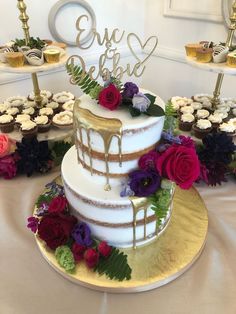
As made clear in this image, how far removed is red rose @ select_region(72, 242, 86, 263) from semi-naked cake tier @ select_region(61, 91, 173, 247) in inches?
2.6

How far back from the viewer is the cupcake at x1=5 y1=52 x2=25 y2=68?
3.57 feet

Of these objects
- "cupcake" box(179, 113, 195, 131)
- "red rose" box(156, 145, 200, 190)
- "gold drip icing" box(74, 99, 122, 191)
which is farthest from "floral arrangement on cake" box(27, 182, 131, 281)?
"cupcake" box(179, 113, 195, 131)

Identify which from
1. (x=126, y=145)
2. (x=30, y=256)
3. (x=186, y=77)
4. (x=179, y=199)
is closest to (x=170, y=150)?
(x=126, y=145)

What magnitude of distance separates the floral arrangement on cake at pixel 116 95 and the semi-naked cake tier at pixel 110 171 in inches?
0.8

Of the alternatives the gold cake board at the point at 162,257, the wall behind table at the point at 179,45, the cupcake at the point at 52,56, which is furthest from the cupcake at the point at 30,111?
the wall behind table at the point at 179,45

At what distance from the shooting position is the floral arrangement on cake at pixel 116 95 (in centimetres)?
79

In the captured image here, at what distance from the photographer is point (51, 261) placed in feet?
2.86

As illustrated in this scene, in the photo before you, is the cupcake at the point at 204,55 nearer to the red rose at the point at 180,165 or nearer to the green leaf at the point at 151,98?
the green leaf at the point at 151,98

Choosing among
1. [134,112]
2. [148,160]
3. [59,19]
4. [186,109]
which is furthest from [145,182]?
[59,19]

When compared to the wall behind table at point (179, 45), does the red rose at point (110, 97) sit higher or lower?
higher

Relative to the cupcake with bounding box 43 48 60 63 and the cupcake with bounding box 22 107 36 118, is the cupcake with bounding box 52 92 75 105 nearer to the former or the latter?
the cupcake with bounding box 22 107 36 118

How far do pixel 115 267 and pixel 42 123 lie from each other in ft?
2.10

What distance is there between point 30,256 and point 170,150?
1.69 ft

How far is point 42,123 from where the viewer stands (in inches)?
47.9
